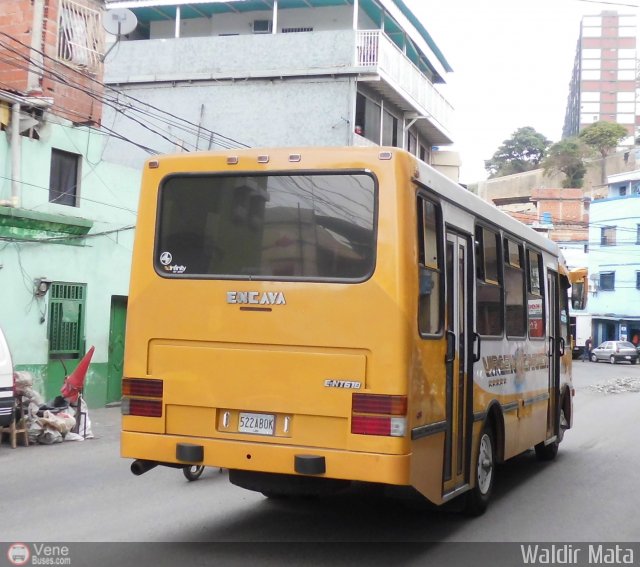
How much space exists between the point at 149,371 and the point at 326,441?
5.16 ft

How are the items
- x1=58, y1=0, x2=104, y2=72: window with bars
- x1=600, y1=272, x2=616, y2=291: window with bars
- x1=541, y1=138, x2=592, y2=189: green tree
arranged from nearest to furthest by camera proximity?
1. x1=58, y1=0, x2=104, y2=72: window with bars
2. x1=600, y1=272, x2=616, y2=291: window with bars
3. x1=541, y1=138, x2=592, y2=189: green tree

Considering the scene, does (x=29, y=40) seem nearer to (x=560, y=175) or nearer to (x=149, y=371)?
(x=149, y=371)

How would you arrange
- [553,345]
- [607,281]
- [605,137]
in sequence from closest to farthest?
[553,345], [607,281], [605,137]

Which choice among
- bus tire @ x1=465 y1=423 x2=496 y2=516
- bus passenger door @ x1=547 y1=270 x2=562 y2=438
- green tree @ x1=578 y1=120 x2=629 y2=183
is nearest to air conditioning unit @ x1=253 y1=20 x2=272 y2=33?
bus passenger door @ x1=547 y1=270 x2=562 y2=438

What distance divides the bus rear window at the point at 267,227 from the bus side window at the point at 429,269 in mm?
462

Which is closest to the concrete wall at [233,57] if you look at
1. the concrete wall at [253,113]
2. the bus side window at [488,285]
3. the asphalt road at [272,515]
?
the concrete wall at [253,113]

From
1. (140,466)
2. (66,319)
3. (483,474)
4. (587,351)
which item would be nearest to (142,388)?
(140,466)

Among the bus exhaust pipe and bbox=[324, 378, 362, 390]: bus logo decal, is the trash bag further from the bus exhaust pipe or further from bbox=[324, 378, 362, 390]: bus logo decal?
bbox=[324, 378, 362, 390]: bus logo decal

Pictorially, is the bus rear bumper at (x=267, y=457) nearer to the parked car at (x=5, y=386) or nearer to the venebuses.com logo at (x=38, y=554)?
the venebuses.com logo at (x=38, y=554)

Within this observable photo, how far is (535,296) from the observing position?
10.8 metres

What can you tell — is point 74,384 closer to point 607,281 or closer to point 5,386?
point 5,386

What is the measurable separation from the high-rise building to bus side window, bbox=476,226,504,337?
13017 cm

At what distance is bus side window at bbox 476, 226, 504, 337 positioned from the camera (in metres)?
8.30

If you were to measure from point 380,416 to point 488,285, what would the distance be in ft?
9.00
